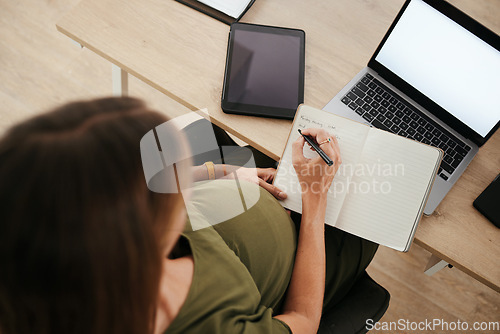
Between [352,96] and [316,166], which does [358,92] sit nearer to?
[352,96]

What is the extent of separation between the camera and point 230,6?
1010 millimetres

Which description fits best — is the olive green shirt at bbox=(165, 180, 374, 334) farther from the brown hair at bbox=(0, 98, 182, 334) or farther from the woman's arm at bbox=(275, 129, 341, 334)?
the brown hair at bbox=(0, 98, 182, 334)

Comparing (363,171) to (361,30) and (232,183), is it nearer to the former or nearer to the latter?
(232,183)

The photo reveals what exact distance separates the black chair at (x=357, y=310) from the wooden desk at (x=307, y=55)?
0.16m

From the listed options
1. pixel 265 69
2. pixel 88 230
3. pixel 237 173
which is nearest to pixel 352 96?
pixel 265 69

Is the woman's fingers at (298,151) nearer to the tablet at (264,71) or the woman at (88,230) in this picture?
the tablet at (264,71)

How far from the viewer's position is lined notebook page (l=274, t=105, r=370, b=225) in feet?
2.70

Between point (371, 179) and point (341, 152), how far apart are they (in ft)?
0.29

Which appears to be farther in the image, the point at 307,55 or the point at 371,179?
the point at 307,55

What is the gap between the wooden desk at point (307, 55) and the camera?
83cm

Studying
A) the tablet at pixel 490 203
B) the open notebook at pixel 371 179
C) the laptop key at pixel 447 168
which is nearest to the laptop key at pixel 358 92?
the open notebook at pixel 371 179

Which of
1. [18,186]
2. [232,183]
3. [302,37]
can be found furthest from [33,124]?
[302,37]

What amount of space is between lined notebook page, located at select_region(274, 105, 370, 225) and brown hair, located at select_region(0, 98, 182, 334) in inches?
16.8

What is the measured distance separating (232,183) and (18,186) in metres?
0.47
